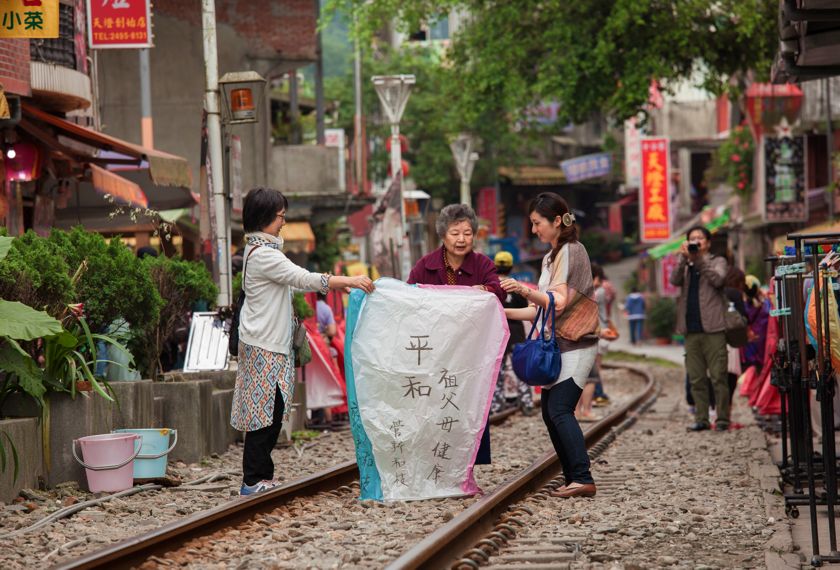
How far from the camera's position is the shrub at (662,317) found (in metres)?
44.0

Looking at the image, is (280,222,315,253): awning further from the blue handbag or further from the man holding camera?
the blue handbag

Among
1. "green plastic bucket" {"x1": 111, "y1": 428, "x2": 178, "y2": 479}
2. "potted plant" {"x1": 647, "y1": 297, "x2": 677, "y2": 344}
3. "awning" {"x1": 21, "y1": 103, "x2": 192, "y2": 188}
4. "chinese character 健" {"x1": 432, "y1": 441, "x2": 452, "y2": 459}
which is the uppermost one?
"awning" {"x1": 21, "y1": 103, "x2": 192, "y2": 188}

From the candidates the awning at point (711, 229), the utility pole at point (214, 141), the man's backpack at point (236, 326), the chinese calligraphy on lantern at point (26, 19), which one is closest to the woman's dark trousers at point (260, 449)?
the man's backpack at point (236, 326)

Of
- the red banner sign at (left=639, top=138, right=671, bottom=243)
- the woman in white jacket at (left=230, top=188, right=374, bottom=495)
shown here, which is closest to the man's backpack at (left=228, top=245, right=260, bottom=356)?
the woman in white jacket at (left=230, top=188, right=374, bottom=495)

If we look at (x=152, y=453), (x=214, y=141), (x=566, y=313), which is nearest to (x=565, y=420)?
(x=566, y=313)

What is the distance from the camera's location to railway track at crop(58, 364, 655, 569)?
21.7 ft

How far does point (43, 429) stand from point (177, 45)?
22.9 metres

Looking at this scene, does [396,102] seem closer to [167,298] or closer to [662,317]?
[167,298]

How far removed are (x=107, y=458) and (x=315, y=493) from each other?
145 centimetres

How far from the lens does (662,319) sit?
4438 cm

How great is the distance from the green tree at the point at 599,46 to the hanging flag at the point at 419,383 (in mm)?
15994

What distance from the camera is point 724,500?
9.49m

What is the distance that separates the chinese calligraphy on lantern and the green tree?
12.8 metres

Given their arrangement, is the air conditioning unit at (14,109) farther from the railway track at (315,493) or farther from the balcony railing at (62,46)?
the railway track at (315,493)
